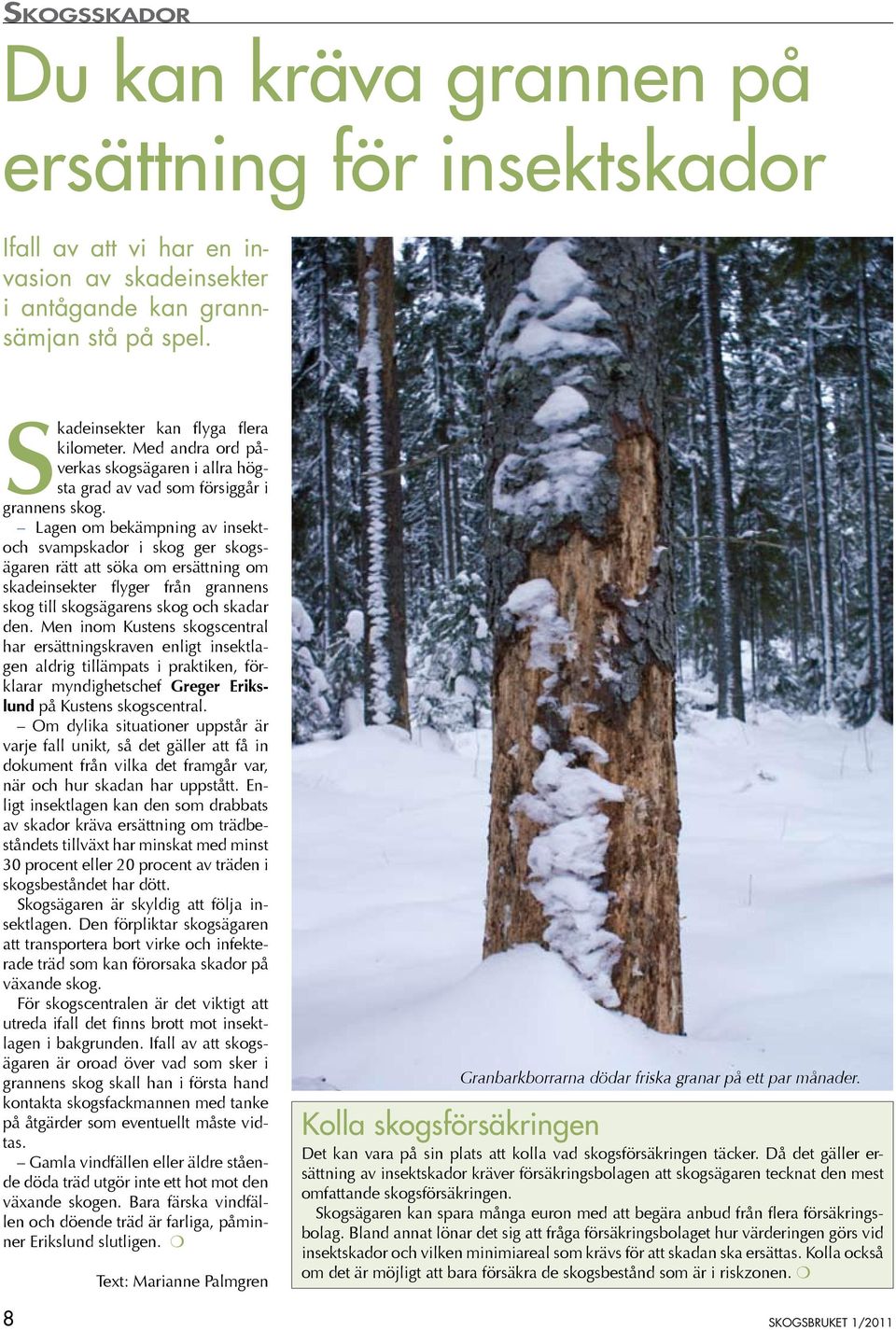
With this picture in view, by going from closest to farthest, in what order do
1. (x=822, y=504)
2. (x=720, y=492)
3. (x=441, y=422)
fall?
1. (x=720, y=492)
2. (x=822, y=504)
3. (x=441, y=422)

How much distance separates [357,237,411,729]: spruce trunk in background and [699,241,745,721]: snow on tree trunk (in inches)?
219

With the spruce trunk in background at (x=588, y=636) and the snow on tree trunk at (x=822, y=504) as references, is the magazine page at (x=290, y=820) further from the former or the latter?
the snow on tree trunk at (x=822, y=504)

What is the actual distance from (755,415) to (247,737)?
19.8m

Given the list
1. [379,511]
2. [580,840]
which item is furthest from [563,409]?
[379,511]

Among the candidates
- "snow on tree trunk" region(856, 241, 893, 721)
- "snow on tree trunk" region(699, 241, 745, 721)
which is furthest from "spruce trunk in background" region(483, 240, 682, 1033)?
"snow on tree trunk" region(856, 241, 893, 721)

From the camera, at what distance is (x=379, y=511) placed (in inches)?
311

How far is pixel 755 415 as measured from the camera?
64.6ft

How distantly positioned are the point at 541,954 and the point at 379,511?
618cm

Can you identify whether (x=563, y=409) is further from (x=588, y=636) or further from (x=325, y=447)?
(x=325, y=447)

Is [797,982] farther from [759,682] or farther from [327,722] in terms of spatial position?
[759,682]

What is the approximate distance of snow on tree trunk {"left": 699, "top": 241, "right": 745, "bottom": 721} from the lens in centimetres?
1195

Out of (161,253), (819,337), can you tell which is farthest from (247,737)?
(819,337)

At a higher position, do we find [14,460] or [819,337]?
[819,337]

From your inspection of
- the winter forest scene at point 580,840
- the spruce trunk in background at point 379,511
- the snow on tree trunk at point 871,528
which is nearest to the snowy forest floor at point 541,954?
the winter forest scene at point 580,840
